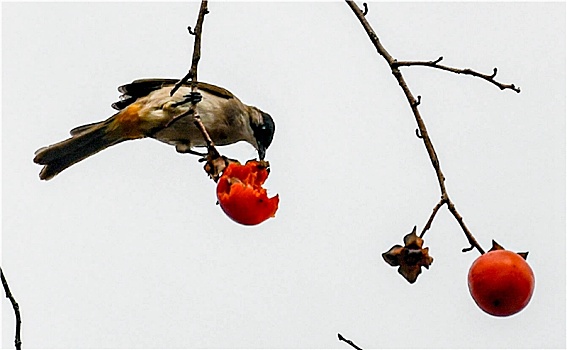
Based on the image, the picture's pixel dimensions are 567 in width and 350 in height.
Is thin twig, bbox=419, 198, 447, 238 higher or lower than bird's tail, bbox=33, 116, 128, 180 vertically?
lower

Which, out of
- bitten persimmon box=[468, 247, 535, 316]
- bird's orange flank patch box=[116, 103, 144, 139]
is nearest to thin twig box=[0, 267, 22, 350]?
bitten persimmon box=[468, 247, 535, 316]

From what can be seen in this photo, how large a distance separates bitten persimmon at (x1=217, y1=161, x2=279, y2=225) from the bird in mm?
2316

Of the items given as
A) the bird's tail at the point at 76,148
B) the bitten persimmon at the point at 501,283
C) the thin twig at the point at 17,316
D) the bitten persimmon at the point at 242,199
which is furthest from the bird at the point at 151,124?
the bitten persimmon at the point at 501,283

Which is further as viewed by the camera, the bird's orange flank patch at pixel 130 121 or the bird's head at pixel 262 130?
the bird's head at pixel 262 130

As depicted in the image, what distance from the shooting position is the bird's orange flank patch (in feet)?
19.7

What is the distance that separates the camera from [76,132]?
21.0ft

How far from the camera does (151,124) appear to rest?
5957 millimetres

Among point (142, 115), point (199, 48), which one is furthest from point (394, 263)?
point (142, 115)

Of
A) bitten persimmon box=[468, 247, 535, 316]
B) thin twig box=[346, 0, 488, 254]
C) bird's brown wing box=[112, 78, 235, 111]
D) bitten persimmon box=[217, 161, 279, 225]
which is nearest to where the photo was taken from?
thin twig box=[346, 0, 488, 254]

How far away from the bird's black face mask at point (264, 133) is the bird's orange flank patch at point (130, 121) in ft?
3.00

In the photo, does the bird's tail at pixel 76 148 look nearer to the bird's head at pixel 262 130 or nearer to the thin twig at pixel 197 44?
the bird's head at pixel 262 130

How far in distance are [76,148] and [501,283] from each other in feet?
12.6

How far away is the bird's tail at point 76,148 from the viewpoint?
20.6 feet

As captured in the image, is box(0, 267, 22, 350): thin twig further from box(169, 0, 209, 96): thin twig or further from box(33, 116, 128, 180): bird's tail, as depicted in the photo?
box(33, 116, 128, 180): bird's tail
